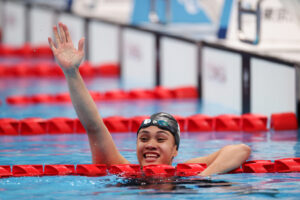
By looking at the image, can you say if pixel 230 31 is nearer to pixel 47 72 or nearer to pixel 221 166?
pixel 47 72

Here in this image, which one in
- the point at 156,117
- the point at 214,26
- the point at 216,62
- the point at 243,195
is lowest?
the point at 243,195

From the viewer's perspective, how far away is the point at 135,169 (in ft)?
18.9

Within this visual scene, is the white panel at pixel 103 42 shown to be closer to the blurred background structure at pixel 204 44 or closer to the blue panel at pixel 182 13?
the blurred background structure at pixel 204 44

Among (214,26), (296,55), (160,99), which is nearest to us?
(296,55)

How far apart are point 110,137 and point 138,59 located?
29.0 feet

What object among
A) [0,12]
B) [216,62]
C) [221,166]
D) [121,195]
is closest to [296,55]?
[216,62]

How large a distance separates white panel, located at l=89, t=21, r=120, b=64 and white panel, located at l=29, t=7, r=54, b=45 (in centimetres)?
239

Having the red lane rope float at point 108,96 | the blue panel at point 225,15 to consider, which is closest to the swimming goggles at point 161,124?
the red lane rope float at point 108,96

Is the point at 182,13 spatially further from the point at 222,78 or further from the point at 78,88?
the point at 78,88

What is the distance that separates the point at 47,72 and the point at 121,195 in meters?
10.9

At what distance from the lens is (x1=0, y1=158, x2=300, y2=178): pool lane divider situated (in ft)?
18.2

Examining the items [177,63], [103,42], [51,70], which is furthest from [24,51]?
[177,63]

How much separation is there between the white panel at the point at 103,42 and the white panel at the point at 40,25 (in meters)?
2.39

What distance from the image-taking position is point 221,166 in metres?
5.54
